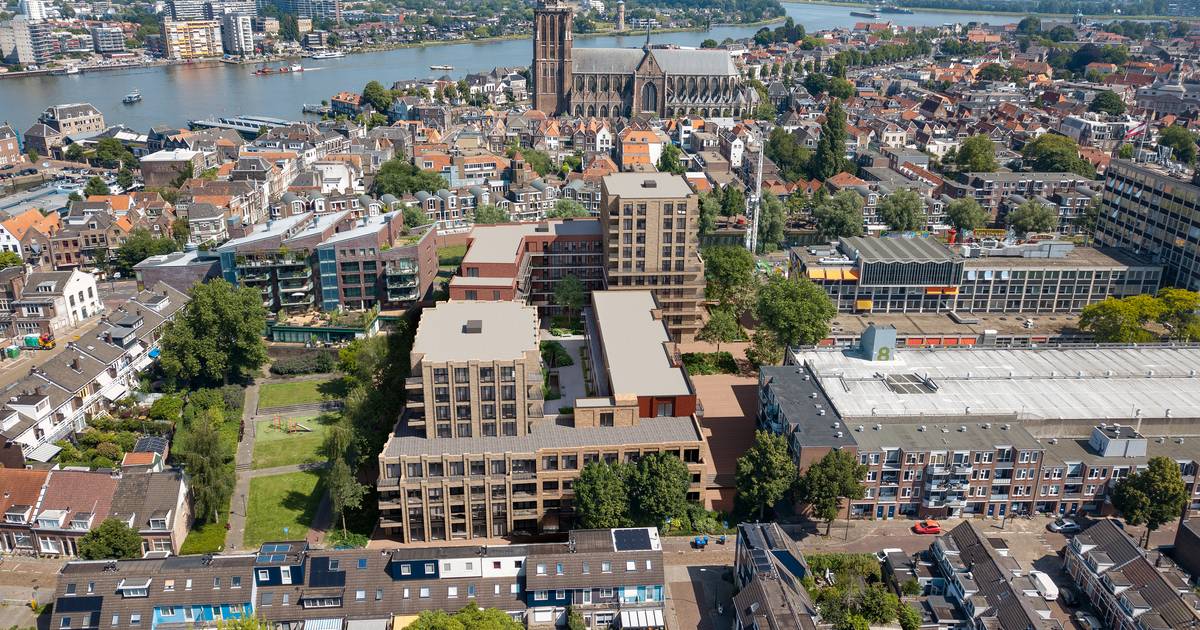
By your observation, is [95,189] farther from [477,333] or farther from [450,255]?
[477,333]

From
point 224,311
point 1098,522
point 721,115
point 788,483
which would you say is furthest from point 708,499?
point 721,115

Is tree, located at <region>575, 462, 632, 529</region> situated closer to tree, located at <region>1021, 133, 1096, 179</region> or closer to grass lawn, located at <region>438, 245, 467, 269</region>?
grass lawn, located at <region>438, 245, 467, 269</region>

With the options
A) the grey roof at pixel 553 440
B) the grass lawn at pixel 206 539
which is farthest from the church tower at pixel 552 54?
the grass lawn at pixel 206 539

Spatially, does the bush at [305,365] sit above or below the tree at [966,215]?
below

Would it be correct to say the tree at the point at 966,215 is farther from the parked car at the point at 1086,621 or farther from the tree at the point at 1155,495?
the parked car at the point at 1086,621

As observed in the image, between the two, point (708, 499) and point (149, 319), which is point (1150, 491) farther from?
point (149, 319)

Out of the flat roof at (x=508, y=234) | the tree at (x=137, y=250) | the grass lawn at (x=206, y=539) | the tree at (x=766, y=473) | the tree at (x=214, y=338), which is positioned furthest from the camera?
the tree at (x=137, y=250)

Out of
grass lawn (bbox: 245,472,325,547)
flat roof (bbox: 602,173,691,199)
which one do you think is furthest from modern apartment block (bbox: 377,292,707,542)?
flat roof (bbox: 602,173,691,199)
